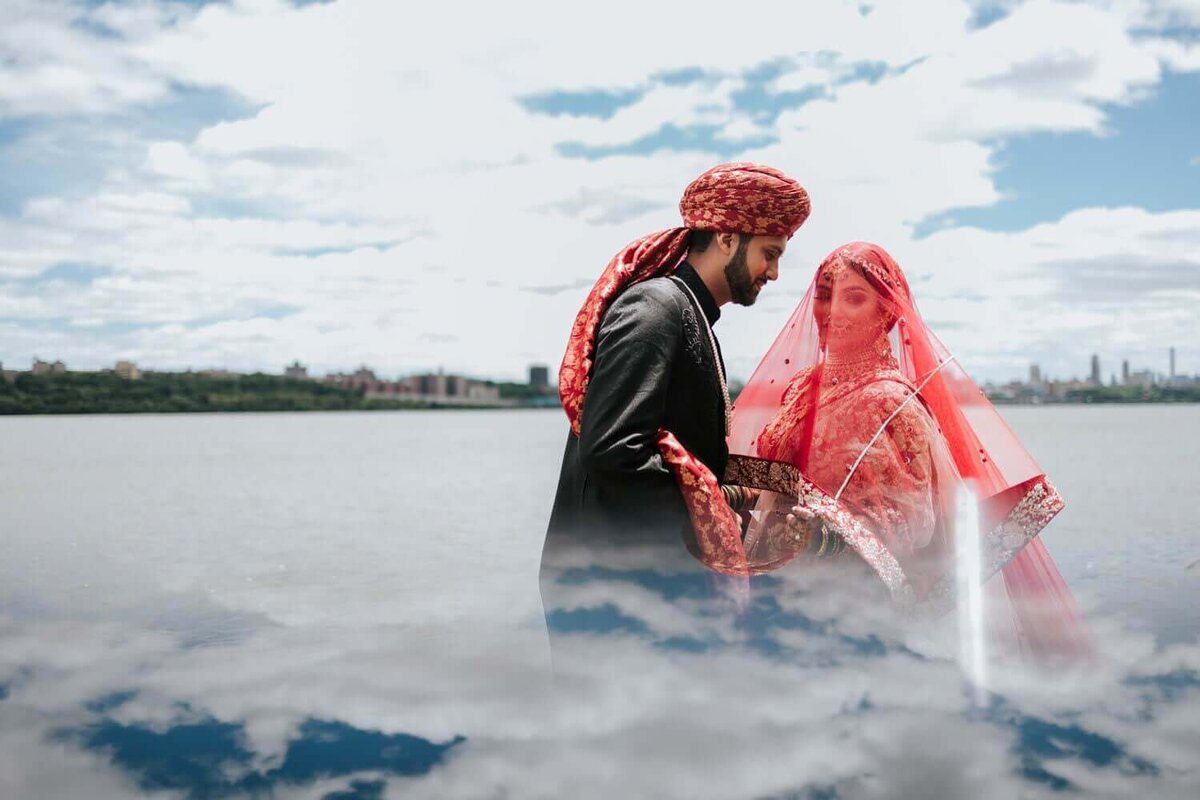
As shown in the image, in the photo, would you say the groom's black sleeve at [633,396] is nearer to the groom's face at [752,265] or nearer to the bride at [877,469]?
the bride at [877,469]

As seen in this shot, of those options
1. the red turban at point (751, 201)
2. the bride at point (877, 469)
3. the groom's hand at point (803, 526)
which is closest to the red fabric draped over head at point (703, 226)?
the red turban at point (751, 201)

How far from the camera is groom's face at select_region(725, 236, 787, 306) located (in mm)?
2961

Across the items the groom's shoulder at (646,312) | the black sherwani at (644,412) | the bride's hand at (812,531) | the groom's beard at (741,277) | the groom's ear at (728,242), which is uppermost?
the groom's ear at (728,242)

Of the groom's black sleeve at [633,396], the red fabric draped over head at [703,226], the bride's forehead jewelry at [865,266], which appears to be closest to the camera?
the groom's black sleeve at [633,396]

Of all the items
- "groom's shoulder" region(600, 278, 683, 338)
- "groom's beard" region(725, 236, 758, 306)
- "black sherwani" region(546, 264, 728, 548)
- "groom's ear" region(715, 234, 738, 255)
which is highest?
"groom's ear" region(715, 234, 738, 255)

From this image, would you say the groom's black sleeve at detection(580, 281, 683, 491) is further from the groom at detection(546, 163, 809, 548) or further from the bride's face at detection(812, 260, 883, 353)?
the bride's face at detection(812, 260, 883, 353)

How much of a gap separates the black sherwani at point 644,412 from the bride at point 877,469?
82 millimetres

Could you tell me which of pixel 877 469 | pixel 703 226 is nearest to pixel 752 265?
pixel 703 226

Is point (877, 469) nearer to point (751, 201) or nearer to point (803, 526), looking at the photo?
point (803, 526)

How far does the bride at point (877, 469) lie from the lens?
3.03 meters

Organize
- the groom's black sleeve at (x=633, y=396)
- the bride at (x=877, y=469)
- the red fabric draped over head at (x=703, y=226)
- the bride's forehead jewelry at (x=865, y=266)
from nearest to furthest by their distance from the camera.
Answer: the groom's black sleeve at (x=633, y=396) < the red fabric draped over head at (x=703, y=226) < the bride at (x=877, y=469) < the bride's forehead jewelry at (x=865, y=266)

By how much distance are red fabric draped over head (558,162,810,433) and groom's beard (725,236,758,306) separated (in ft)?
0.16

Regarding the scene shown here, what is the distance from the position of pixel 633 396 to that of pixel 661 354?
0.13 metres

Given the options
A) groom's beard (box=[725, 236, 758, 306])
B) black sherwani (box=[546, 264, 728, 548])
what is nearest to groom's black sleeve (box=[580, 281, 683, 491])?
black sherwani (box=[546, 264, 728, 548])
